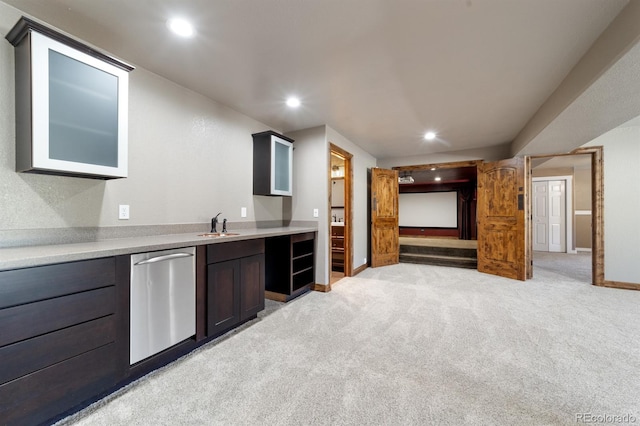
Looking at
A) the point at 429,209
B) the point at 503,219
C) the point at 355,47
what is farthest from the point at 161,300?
the point at 429,209

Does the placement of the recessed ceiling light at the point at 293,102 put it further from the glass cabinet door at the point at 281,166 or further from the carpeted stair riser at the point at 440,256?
the carpeted stair riser at the point at 440,256

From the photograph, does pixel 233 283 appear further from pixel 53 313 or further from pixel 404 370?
pixel 404 370

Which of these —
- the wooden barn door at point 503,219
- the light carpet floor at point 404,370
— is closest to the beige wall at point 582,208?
the wooden barn door at point 503,219

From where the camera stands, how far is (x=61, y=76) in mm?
1626

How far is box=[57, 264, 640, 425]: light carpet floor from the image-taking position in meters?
1.47

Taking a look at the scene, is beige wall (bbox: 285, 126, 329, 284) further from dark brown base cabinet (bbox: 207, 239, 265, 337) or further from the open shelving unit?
dark brown base cabinet (bbox: 207, 239, 265, 337)

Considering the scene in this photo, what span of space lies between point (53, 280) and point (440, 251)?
20.3ft

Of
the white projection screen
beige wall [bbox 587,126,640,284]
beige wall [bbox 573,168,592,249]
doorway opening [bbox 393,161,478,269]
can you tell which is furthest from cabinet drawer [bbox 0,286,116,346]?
beige wall [bbox 573,168,592,249]

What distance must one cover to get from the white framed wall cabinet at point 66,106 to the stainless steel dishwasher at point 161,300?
2.42 feet

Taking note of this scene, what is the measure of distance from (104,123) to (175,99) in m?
0.91

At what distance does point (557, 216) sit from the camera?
7355mm

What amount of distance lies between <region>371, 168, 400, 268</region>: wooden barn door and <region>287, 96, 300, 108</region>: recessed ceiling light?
2698 millimetres

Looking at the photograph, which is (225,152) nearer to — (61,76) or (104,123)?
(104,123)

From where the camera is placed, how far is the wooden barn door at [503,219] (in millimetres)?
4348
